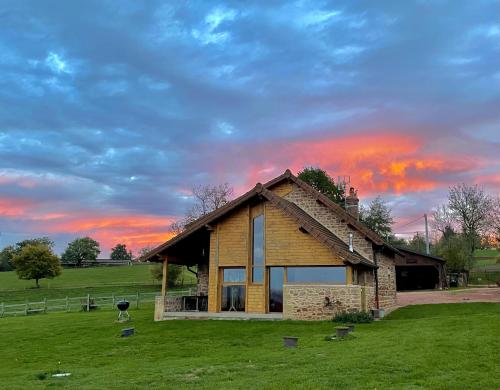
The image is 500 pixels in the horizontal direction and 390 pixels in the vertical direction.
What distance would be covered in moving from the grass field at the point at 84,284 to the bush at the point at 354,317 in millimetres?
34820

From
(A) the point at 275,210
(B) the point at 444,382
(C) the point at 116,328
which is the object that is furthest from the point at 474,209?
(B) the point at 444,382

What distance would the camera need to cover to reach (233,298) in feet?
63.7

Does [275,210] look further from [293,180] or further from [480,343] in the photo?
[480,343]

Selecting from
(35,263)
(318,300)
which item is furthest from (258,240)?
(35,263)

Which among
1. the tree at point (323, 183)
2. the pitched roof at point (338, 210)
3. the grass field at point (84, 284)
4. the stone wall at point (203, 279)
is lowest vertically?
the grass field at point (84, 284)

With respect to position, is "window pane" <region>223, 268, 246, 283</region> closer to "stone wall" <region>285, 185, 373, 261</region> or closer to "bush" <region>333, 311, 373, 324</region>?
"bush" <region>333, 311, 373, 324</region>

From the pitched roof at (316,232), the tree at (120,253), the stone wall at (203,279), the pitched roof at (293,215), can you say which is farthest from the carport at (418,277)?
the tree at (120,253)

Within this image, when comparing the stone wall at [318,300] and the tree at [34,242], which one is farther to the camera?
the tree at [34,242]

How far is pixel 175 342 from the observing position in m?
13.9

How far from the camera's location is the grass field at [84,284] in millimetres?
48500

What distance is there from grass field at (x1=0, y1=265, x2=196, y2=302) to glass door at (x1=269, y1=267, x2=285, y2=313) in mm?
32064

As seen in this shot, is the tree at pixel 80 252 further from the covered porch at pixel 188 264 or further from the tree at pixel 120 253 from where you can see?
the covered porch at pixel 188 264

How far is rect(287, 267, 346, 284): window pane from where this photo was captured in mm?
18031

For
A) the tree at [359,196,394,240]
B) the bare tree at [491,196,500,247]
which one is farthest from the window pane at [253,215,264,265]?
the tree at [359,196,394,240]
